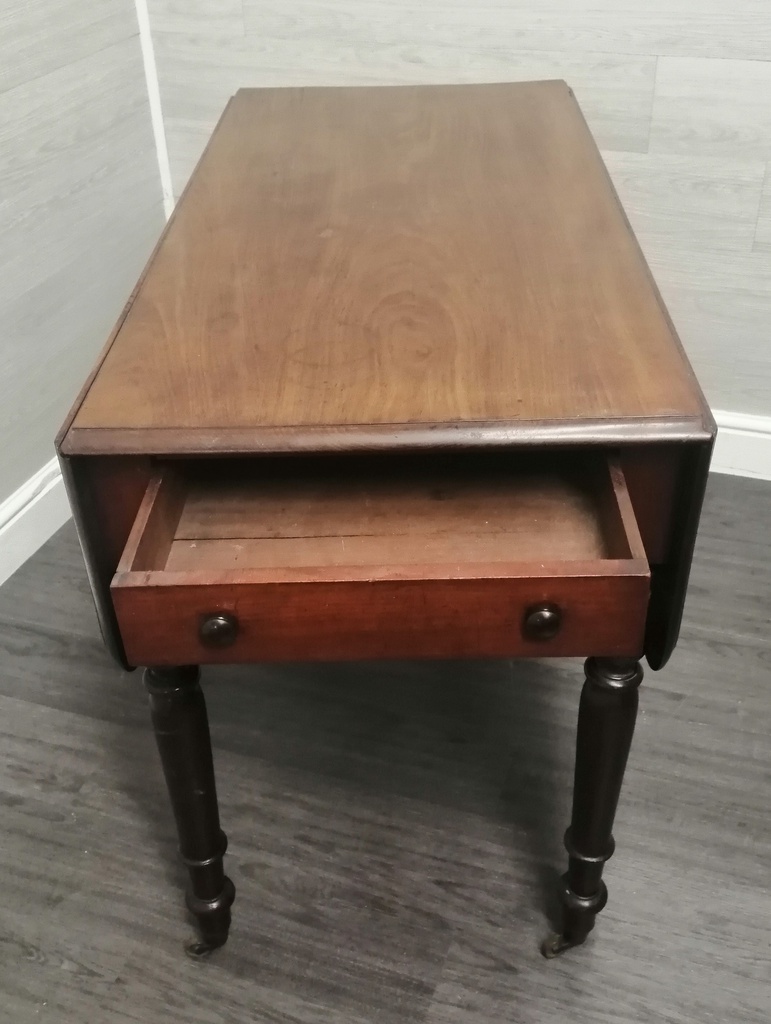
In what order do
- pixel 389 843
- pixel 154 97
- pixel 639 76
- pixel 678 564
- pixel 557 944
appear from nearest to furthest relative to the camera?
pixel 678 564 → pixel 557 944 → pixel 389 843 → pixel 639 76 → pixel 154 97

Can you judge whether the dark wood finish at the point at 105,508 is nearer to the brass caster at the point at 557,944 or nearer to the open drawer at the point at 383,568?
the open drawer at the point at 383,568

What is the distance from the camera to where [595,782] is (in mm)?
866

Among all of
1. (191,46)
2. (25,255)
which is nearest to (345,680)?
(25,255)

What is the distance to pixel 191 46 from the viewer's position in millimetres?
1683

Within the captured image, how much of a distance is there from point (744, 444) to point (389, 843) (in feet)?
3.38

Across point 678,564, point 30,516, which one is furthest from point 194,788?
point 30,516

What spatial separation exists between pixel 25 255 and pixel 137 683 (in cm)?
70

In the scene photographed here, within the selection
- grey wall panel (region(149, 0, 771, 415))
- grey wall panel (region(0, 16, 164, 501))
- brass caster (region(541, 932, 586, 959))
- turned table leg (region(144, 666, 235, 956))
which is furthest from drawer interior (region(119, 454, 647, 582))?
grey wall panel (region(149, 0, 771, 415))

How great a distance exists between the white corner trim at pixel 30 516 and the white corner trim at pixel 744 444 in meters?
1.18

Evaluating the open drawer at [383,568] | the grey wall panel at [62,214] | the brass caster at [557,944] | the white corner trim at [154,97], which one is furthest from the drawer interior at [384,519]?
the white corner trim at [154,97]

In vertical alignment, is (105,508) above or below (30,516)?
above

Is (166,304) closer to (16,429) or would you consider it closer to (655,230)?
(16,429)

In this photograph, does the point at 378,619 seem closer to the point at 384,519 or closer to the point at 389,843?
the point at 384,519

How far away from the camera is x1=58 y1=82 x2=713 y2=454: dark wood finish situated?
0.75 m
